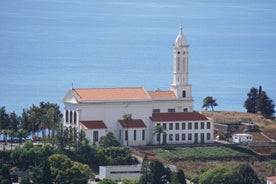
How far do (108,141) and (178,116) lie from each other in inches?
266

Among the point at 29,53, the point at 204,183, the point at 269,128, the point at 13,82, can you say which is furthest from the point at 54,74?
the point at 204,183

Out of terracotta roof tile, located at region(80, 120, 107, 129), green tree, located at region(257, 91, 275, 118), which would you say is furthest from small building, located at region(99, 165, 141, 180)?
green tree, located at region(257, 91, 275, 118)

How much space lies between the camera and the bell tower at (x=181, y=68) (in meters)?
104

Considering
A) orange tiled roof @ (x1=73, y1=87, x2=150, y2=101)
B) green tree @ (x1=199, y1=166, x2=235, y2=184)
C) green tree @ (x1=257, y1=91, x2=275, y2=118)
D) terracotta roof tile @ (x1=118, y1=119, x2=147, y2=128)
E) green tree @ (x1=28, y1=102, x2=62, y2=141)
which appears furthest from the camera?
green tree @ (x1=257, y1=91, x2=275, y2=118)

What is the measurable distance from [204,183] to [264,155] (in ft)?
37.3

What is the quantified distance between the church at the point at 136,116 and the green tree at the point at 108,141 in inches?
45.8

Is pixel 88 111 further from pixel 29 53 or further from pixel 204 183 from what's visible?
pixel 29 53

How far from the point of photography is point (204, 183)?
292 ft

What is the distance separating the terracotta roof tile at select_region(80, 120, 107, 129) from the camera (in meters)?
97.8

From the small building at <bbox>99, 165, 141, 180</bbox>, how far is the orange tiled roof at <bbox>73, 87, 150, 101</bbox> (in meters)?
8.47

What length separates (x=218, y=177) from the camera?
88.8 metres

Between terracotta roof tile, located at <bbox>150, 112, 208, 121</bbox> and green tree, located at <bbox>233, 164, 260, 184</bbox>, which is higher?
terracotta roof tile, located at <bbox>150, 112, 208, 121</bbox>

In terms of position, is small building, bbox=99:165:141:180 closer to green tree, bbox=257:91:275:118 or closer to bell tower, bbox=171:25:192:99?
bell tower, bbox=171:25:192:99

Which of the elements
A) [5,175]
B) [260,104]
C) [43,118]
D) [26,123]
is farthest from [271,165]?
[5,175]
